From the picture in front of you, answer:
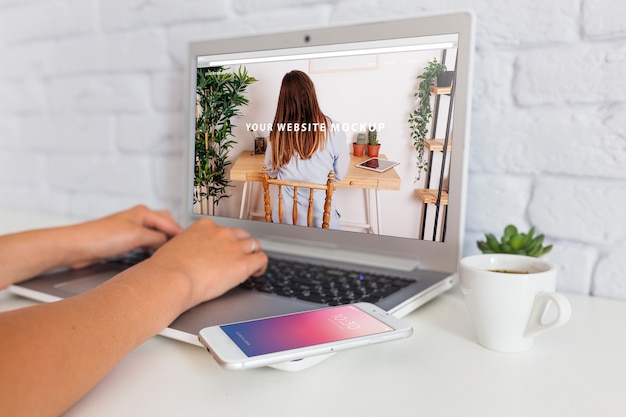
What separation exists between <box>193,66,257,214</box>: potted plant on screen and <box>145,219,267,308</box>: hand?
12 centimetres

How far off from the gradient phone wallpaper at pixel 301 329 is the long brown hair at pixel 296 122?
10.8 inches

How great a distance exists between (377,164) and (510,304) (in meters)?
0.25

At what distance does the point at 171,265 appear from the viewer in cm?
49

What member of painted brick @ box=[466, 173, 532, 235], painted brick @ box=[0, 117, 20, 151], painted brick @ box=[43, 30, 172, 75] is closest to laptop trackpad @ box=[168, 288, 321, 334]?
painted brick @ box=[466, 173, 532, 235]

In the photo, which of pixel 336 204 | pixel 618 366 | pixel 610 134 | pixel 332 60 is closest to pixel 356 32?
pixel 332 60

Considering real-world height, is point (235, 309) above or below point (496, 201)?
below

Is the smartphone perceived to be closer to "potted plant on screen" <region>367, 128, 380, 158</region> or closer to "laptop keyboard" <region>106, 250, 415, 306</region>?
"laptop keyboard" <region>106, 250, 415, 306</region>

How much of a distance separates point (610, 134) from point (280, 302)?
43cm

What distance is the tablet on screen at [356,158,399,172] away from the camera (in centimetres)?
60

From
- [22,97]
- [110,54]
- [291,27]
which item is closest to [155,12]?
[110,54]

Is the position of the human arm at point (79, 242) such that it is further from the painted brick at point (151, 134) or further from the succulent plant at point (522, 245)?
the succulent plant at point (522, 245)

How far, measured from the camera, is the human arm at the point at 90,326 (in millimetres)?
293

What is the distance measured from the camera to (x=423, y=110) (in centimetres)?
58

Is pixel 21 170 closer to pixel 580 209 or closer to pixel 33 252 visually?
pixel 33 252
